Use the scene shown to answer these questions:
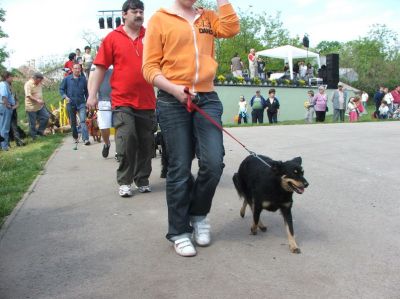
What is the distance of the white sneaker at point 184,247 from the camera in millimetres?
3703

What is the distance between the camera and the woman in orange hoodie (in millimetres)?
3623

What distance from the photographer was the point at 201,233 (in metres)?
3.96

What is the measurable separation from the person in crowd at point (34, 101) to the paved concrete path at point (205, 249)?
22.5 feet

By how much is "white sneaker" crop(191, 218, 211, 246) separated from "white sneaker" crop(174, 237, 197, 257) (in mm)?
161

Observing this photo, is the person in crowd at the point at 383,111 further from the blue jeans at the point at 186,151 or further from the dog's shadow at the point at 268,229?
the blue jeans at the point at 186,151

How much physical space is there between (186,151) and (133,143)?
208cm

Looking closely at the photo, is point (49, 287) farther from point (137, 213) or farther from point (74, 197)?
point (74, 197)

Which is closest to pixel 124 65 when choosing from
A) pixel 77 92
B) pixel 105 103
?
pixel 105 103

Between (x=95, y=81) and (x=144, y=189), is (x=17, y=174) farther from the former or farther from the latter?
(x=95, y=81)

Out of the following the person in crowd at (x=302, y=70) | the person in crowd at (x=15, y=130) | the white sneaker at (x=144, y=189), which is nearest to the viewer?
the white sneaker at (x=144, y=189)

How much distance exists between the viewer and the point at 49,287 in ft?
10.5

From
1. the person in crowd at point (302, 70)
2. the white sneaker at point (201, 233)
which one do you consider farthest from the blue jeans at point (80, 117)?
the person in crowd at point (302, 70)

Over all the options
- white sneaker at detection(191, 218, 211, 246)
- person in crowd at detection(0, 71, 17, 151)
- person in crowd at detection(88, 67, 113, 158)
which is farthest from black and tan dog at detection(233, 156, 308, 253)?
person in crowd at detection(0, 71, 17, 151)

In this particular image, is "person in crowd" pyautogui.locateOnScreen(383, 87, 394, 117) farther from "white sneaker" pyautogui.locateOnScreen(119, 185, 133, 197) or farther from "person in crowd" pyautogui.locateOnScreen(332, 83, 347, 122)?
"white sneaker" pyautogui.locateOnScreen(119, 185, 133, 197)
